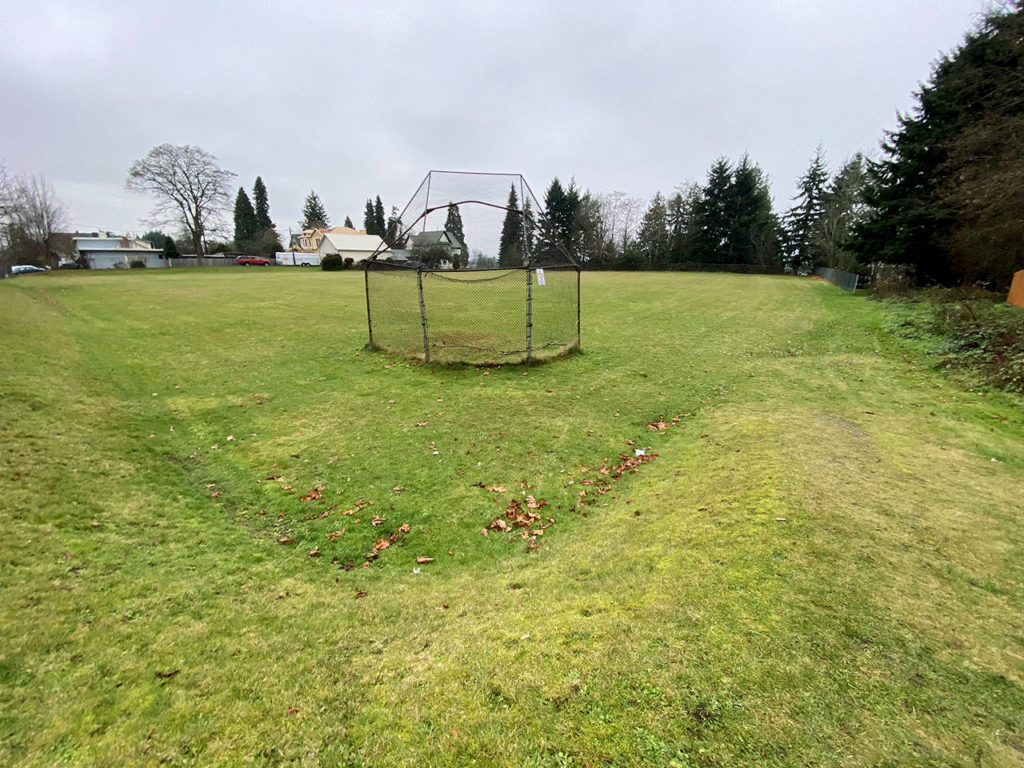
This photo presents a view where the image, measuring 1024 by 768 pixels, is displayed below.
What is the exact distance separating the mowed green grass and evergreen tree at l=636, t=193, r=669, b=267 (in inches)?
2032

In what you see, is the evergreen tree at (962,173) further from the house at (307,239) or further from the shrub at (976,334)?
the house at (307,239)

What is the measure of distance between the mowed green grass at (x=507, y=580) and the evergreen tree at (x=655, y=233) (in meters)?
51.6

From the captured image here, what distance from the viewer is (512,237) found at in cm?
1104

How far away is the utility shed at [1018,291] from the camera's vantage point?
13078 millimetres

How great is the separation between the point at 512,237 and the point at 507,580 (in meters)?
9.28

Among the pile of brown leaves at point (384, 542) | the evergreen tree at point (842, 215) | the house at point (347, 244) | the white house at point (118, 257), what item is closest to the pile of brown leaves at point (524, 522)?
the pile of brown leaves at point (384, 542)

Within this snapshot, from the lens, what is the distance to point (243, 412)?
23.0ft

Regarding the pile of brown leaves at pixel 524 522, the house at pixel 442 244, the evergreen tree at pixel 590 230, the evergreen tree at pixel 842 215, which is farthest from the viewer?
the evergreen tree at pixel 590 230

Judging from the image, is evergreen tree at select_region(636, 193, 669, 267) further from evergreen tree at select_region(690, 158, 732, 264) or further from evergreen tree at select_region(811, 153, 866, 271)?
evergreen tree at select_region(811, 153, 866, 271)

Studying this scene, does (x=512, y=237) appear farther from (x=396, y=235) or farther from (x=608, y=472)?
(x=608, y=472)

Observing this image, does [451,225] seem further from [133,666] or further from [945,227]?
[945,227]

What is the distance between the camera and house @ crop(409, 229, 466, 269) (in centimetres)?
1109

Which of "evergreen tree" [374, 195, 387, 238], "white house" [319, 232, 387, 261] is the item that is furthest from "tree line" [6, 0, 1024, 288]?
"evergreen tree" [374, 195, 387, 238]

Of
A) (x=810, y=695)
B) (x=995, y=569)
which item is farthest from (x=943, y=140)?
(x=810, y=695)
